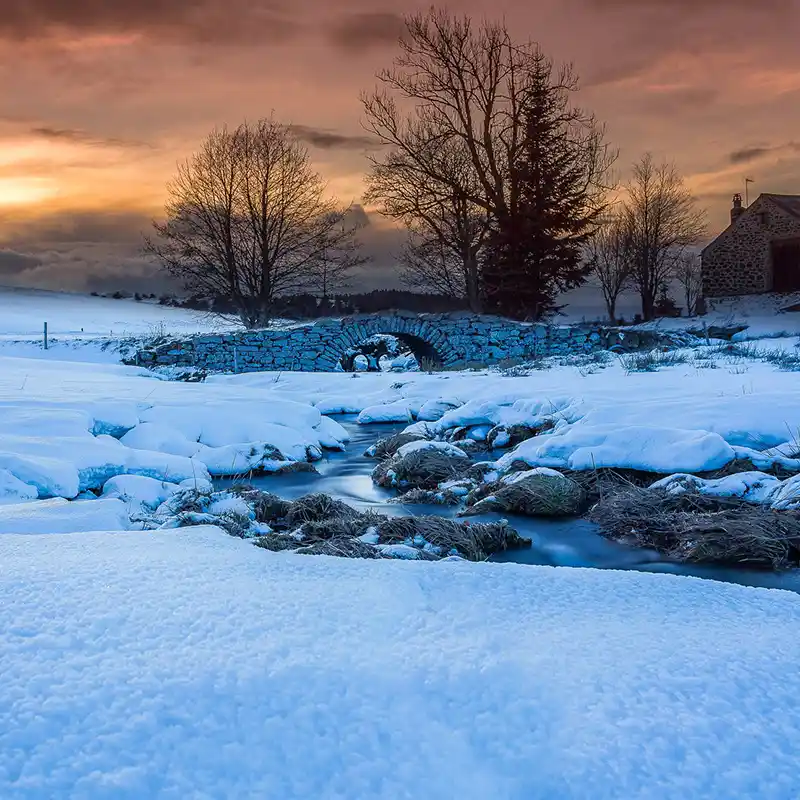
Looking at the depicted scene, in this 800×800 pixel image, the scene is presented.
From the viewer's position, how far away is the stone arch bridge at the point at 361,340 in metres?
18.0

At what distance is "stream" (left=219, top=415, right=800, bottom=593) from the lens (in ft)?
12.4

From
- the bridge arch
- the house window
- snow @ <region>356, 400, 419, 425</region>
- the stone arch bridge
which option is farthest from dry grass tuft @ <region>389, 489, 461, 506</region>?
the house window

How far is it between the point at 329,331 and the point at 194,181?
412 inches

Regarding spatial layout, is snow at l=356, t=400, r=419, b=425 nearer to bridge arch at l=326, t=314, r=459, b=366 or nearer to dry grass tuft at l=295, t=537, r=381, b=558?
dry grass tuft at l=295, t=537, r=381, b=558

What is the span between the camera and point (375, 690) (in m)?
1.47

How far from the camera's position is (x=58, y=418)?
258 inches

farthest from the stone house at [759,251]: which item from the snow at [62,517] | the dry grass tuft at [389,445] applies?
the snow at [62,517]

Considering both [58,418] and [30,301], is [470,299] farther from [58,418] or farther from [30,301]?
[30,301]

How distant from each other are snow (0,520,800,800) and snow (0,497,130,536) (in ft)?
3.84

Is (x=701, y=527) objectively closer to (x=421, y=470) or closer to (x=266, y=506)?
(x=421, y=470)

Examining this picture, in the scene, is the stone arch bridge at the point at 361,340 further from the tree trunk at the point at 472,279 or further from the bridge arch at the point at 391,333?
the tree trunk at the point at 472,279

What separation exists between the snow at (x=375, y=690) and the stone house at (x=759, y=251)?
3078 cm

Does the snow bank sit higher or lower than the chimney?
lower

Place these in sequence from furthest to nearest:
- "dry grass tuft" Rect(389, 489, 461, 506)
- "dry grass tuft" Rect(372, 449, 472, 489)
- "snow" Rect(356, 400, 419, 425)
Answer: "snow" Rect(356, 400, 419, 425)
"dry grass tuft" Rect(372, 449, 472, 489)
"dry grass tuft" Rect(389, 489, 461, 506)
